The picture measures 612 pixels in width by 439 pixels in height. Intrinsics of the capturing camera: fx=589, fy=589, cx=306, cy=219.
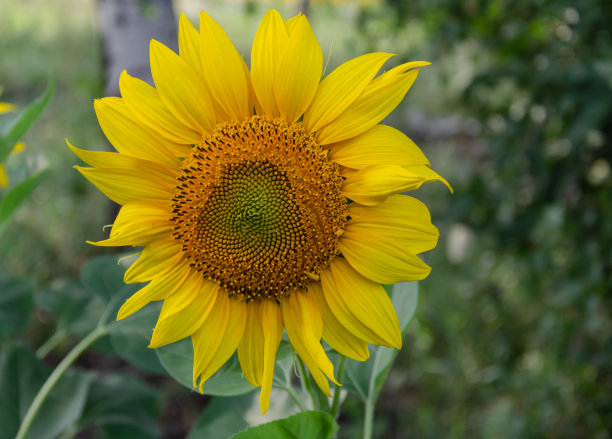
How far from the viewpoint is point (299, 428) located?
29.9 inches

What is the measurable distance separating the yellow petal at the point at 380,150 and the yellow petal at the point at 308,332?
0.64 ft

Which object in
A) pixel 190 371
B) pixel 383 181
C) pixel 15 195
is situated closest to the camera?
pixel 383 181

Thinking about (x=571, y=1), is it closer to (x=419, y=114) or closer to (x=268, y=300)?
(x=268, y=300)

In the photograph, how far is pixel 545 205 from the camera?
1.88 meters

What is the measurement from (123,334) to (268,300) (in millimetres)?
320

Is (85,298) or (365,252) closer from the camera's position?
(365,252)

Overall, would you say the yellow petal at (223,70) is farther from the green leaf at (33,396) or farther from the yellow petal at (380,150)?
the green leaf at (33,396)

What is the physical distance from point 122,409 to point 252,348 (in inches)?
25.5

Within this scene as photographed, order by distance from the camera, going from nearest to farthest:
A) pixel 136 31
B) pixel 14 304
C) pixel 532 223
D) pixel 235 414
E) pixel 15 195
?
pixel 15 195, pixel 235 414, pixel 14 304, pixel 532 223, pixel 136 31

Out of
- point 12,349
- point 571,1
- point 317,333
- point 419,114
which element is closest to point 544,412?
point 571,1

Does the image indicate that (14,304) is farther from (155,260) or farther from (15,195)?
(155,260)

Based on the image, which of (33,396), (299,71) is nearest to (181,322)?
(299,71)

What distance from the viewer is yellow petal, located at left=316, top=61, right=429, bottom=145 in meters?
0.76

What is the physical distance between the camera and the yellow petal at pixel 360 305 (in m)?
0.76
